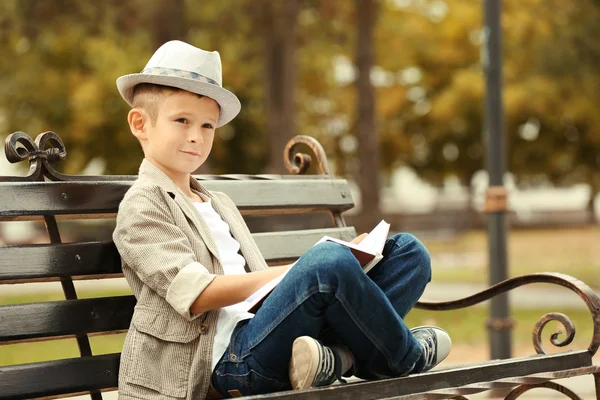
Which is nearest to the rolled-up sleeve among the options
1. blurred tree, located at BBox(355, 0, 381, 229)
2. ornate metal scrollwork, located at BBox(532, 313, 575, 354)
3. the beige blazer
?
the beige blazer

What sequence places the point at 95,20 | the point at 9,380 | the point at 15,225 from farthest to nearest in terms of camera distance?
the point at 15,225
the point at 95,20
the point at 9,380

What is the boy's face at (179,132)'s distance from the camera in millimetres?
3043

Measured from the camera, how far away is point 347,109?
26.3m

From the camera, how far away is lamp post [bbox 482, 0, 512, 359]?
230 inches

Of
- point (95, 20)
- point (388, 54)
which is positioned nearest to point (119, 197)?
point (95, 20)

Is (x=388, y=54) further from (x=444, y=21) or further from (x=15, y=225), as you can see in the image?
(x=15, y=225)

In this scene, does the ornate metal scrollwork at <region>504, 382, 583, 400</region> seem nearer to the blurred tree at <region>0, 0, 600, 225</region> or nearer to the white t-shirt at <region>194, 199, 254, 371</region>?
the white t-shirt at <region>194, 199, 254, 371</region>

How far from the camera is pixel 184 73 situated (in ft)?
9.86

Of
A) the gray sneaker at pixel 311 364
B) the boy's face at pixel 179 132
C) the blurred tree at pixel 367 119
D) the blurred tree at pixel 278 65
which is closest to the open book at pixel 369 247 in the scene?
the gray sneaker at pixel 311 364

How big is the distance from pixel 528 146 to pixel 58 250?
83.6 ft

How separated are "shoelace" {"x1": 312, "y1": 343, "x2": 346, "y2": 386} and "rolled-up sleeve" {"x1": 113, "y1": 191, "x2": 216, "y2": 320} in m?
0.38

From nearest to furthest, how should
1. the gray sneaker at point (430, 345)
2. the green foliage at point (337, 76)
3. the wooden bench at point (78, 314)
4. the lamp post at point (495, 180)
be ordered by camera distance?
the wooden bench at point (78, 314)
the gray sneaker at point (430, 345)
the lamp post at point (495, 180)
the green foliage at point (337, 76)

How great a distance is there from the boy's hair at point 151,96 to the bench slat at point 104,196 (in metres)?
0.33

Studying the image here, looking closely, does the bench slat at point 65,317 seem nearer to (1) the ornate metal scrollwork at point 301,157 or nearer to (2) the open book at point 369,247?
(2) the open book at point 369,247
